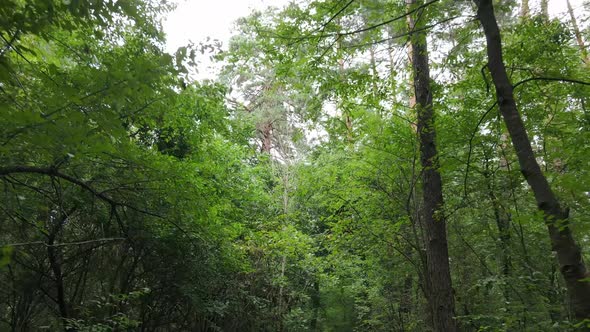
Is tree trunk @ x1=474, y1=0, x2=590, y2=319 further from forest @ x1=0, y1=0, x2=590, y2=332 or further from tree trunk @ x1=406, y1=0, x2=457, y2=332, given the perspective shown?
tree trunk @ x1=406, y1=0, x2=457, y2=332

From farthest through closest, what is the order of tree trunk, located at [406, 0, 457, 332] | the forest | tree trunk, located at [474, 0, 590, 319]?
tree trunk, located at [406, 0, 457, 332] → the forest → tree trunk, located at [474, 0, 590, 319]

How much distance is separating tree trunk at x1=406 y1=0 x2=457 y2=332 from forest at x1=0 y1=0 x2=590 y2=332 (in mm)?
28

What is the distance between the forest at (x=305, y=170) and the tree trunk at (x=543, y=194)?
1cm

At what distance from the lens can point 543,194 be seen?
2516 mm

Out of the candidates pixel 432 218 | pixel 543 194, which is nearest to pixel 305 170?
pixel 432 218

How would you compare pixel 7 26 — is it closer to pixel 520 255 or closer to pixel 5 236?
pixel 5 236

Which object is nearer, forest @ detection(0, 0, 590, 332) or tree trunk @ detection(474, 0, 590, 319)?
tree trunk @ detection(474, 0, 590, 319)

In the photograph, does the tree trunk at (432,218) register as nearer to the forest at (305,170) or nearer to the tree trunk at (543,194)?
the forest at (305,170)

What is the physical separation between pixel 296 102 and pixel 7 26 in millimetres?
14090

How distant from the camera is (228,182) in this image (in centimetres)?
920

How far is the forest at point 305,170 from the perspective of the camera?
271 cm

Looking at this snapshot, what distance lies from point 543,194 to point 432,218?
3294 millimetres

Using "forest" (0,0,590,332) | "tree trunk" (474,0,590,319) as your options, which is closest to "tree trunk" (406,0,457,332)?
"forest" (0,0,590,332)

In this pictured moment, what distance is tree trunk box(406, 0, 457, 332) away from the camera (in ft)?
17.5
